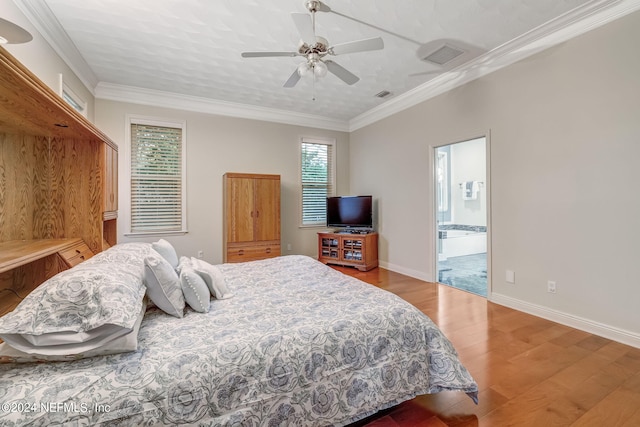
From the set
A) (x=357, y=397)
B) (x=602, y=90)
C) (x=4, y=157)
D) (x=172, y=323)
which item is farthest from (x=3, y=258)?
(x=602, y=90)

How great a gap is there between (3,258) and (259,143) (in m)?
4.07

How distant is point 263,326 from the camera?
1.40 metres

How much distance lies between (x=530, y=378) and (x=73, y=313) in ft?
8.91

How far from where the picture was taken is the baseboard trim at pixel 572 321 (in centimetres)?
233

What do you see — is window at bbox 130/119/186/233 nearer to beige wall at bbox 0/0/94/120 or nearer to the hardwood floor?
beige wall at bbox 0/0/94/120

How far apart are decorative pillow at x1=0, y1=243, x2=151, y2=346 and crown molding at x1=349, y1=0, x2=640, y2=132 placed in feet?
13.5

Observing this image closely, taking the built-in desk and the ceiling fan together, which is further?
the ceiling fan

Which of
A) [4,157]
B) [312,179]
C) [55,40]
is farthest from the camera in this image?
[312,179]

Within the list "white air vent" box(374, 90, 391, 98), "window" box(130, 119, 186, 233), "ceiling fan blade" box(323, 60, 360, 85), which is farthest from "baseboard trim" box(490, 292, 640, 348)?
"window" box(130, 119, 186, 233)

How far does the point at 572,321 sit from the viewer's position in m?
2.67

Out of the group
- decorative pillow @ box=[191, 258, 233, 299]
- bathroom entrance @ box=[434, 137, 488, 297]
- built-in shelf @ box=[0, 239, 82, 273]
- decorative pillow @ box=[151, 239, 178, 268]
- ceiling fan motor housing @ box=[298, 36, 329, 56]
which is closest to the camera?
built-in shelf @ box=[0, 239, 82, 273]

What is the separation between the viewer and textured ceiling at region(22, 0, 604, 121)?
245cm

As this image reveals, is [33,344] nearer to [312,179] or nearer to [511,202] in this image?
[511,202]

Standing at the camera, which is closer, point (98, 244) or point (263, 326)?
point (263, 326)
